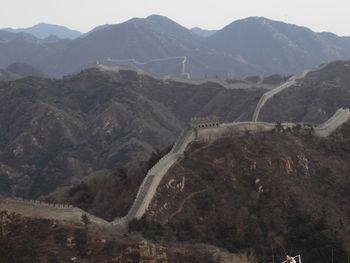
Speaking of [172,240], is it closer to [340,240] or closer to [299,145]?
[340,240]

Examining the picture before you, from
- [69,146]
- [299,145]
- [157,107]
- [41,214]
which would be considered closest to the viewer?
[41,214]

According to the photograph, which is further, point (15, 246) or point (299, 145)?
point (299, 145)

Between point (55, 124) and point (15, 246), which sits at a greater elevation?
point (15, 246)

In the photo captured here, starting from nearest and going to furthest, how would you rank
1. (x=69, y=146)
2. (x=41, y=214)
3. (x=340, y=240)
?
(x=41, y=214)
(x=340, y=240)
(x=69, y=146)

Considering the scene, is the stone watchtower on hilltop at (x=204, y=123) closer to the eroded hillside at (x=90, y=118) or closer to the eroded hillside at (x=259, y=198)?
the eroded hillside at (x=259, y=198)

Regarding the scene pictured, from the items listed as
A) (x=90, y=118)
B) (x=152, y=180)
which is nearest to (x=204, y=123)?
(x=152, y=180)

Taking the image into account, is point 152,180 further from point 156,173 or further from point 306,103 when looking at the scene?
point 306,103

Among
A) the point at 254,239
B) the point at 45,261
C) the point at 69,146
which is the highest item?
the point at 45,261

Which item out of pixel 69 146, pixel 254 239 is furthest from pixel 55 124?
pixel 254 239

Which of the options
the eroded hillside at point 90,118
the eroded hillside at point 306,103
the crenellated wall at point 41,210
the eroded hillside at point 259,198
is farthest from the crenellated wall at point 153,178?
the eroded hillside at point 306,103
